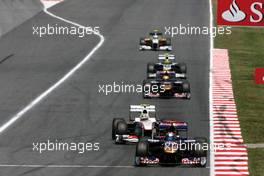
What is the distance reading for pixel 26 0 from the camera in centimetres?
8375

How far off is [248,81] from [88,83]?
9.48 meters

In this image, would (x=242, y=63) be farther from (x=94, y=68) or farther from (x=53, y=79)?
(x=53, y=79)

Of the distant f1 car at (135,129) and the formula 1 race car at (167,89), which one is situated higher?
the formula 1 race car at (167,89)

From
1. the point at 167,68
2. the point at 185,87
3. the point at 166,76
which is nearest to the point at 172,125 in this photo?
the point at 185,87

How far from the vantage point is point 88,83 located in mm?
46250

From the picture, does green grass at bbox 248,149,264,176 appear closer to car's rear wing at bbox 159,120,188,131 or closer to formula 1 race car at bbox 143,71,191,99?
car's rear wing at bbox 159,120,188,131

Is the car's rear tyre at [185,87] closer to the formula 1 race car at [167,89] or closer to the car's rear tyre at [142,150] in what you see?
the formula 1 race car at [167,89]
